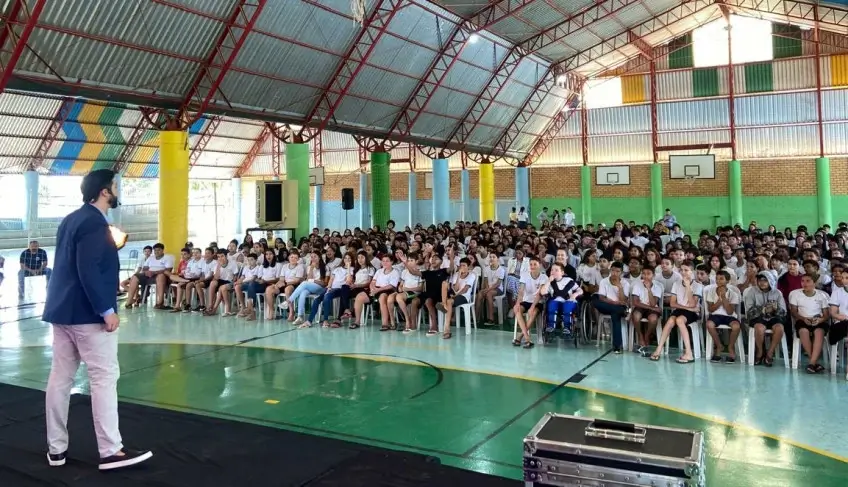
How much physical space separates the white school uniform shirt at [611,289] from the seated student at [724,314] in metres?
0.98

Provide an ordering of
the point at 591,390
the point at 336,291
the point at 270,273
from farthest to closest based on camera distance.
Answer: the point at 270,273 < the point at 336,291 < the point at 591,390

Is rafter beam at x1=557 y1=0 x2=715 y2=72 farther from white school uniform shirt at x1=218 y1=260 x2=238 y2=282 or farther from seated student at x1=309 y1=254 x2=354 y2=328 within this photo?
white school uniform shirt at x1=218 y1=260 x2=238 y2=282

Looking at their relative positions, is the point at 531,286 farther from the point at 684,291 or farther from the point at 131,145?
the point at 131,145

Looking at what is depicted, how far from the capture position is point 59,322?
141 inches

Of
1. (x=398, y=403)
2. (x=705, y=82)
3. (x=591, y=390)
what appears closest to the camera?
(x=398, y=403)

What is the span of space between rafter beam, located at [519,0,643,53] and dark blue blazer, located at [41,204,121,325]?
1821cm

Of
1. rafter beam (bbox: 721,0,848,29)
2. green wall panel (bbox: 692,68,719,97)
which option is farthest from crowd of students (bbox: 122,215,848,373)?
green wall panel (bbox: 692,68,719,97)

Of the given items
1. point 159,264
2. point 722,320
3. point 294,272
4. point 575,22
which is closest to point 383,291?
point 294,272

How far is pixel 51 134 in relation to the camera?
24000mm

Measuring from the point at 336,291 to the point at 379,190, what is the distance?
1165 centimetres

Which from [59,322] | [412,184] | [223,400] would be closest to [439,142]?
[412,184]

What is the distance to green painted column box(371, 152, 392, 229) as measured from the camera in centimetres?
2075

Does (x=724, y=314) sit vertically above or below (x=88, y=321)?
below

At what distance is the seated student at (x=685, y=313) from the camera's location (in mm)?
6906
